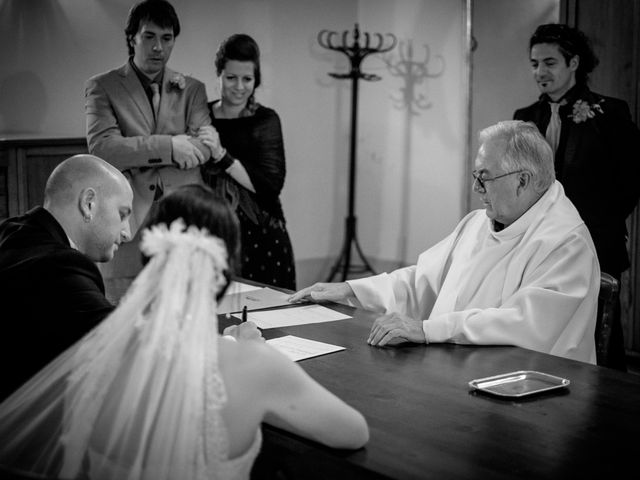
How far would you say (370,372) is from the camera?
242 centimetres

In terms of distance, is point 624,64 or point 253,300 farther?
point 624,64

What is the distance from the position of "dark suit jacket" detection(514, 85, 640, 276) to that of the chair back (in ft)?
4.75

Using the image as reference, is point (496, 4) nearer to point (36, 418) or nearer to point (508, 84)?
point (508, 84)

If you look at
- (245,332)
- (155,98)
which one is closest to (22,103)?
(155,98)

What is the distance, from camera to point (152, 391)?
166 centimetres

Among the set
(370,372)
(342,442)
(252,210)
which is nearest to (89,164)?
(370,372)

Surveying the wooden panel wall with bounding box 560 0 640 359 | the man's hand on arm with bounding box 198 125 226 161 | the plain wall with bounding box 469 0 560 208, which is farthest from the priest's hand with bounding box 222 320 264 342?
the plain wall with bounding box 469 0 560 208

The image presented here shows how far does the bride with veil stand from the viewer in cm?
165

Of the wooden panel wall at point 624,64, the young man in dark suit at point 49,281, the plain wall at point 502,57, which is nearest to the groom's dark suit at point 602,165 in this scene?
the wooden panel wall at point 624,64

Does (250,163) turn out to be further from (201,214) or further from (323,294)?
(201,214)

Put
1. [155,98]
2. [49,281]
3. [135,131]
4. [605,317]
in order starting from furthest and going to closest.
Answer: [155,98]
[135,131]
[605,317]
[49,281]

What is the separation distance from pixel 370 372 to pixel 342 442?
1.97 feet

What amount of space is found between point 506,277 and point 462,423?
114 cm

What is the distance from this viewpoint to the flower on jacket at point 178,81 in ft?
15.8
